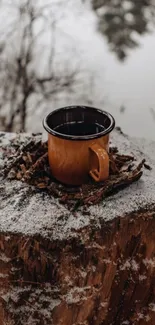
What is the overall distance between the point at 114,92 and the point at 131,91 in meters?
0.11

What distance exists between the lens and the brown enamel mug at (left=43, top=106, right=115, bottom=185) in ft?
3.34

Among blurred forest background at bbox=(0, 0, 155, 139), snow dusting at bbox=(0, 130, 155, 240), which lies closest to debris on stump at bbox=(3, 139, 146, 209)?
snow dusting at bbox=(0, 130, 155, 240)

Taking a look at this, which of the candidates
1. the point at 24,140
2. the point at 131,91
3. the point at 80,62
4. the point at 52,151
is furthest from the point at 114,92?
the point at 52,151

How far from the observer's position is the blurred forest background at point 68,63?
116 inches

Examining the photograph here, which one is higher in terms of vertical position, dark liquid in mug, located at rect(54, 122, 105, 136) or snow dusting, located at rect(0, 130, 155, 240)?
dark liquid in mug, located at rect(54, 122, 105, 136)

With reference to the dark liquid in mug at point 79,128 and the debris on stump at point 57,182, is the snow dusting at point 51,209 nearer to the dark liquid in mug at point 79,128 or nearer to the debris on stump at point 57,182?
the debris on stump at point 57,182

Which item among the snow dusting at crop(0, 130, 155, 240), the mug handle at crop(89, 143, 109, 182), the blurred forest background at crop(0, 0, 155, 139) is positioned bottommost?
the blurred forest background at crop(0, 0, 155, 139)

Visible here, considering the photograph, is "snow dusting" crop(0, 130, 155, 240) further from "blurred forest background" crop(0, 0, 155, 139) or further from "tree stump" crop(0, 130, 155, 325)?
"blurred forest background" crop(0, 0, 155, 139)

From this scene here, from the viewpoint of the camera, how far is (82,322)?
112cm

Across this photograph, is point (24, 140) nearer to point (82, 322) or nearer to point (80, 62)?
point (82, 322)

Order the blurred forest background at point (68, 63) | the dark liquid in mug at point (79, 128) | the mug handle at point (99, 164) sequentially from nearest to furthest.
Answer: the mug handle at point (99, 164)
the dark liquid in mug at point (79, 128)
the blurred forest background at point (68, 63)

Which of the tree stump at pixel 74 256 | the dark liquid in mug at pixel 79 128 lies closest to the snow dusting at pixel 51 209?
the tree stump at pixel 74 256

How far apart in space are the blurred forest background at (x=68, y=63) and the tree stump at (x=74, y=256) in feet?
5.89

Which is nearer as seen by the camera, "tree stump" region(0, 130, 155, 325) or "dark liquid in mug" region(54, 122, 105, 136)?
"tree stump" region(0, 130, 155, 325)
